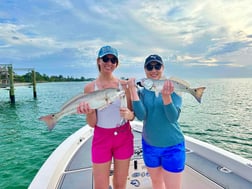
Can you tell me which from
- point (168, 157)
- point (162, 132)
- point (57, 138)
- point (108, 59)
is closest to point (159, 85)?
point (162, 132)

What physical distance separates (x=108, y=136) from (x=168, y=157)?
22.7 inches

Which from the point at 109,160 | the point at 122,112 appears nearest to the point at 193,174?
the point at 109,160

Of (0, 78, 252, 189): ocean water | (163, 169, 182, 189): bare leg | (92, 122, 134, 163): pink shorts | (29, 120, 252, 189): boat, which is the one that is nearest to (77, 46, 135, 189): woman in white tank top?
(92, 122, 134, 163): pink shorts

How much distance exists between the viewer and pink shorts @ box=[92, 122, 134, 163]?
2.00m

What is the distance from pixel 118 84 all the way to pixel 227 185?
69.6 inches

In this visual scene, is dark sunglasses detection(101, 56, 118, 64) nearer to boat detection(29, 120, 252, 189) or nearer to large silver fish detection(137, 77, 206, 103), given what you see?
large silver fish detection(137, 77, 206, 103)

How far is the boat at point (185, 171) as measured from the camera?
8.54 feet

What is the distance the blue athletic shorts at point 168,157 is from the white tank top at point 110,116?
1.32 feet

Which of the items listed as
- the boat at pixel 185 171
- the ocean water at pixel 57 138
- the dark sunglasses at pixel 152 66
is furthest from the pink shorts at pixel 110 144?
the ocean water at pixel 57 138

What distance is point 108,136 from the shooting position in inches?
78.9

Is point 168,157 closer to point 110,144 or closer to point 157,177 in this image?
point 157,177

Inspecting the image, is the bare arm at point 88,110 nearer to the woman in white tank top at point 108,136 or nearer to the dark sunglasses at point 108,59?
the woman in white tank top at point 108,136

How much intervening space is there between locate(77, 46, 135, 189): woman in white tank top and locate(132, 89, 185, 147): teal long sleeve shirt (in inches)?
4.9

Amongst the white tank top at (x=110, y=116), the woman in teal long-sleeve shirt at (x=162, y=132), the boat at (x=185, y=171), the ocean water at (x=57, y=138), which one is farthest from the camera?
the ocean water at (x=57, y=138)
